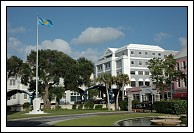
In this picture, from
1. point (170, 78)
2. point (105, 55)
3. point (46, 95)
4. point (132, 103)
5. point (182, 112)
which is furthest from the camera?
point (105, 55)

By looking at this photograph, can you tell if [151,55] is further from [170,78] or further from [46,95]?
[46,95]

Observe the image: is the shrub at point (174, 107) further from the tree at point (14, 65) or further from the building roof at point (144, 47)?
the building roof at point (144, 47)

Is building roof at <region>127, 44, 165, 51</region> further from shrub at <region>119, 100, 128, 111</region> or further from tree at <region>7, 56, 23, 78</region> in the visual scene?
shrub at <region>119, 100, 128, 111</region>

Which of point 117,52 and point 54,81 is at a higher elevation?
point 117,52

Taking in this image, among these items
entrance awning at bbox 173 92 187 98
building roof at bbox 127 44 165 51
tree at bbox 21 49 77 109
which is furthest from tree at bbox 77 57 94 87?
building roof at bbox 127 44 165 51

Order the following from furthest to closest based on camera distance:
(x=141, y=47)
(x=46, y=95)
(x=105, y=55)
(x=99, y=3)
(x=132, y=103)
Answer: (x=105, y=55) → (x=141, y=47) → (x=46, y=95) → (x=132, y=103) → (x=99, y=3)

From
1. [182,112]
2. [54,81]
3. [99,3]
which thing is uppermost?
[99,3]

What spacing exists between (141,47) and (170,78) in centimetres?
3490

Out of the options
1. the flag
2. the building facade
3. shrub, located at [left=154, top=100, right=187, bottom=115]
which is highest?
the flag

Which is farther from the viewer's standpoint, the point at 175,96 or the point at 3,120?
the point at 175,96

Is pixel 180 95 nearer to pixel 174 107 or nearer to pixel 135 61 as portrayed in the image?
pixel 174 107

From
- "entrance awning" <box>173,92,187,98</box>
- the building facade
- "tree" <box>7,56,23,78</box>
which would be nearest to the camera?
"entrance awning" <box>173,92,187,98</box>

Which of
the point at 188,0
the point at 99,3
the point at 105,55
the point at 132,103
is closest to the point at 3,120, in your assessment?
the point at 99,3

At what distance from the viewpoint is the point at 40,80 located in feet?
174
